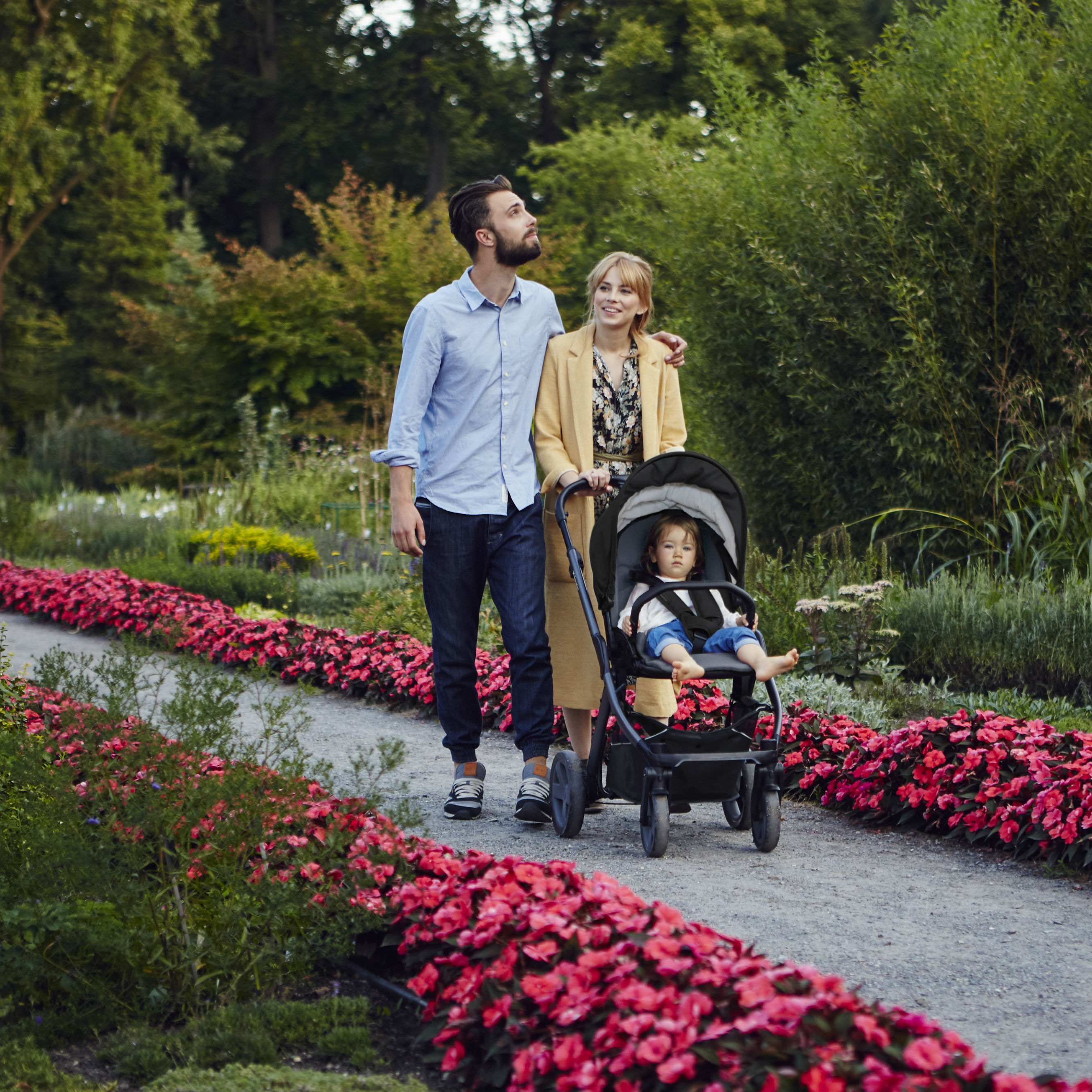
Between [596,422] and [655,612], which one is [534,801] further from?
[596,422]

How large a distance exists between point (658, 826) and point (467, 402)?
1630 millimetres

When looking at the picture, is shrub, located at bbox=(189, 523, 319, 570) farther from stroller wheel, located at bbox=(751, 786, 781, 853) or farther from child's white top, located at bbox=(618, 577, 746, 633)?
stroller wheel, located at bbox=(751, 786, 781, 853)

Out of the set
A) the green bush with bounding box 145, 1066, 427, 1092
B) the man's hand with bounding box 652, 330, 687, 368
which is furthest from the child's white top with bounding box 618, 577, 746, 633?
the green bush with bounding box 145, 1066, 427, 1092

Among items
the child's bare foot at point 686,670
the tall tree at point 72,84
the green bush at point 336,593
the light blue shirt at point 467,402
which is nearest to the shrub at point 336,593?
the green bush at point 336,593

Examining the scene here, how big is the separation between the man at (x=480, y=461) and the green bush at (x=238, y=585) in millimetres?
5674

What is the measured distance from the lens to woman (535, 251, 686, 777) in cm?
436

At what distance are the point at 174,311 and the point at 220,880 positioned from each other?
20877mm

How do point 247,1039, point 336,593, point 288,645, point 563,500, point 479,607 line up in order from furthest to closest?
1. point 336,593
2. point 288,645
3. point 479,607
4. point 563,500
5. point 247,1039

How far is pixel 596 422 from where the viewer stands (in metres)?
4.47

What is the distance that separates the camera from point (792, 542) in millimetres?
10211

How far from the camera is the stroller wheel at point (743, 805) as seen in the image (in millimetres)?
4262

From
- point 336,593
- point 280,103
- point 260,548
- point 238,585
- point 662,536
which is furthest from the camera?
point 280,103

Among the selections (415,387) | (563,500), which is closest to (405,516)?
(415,387)

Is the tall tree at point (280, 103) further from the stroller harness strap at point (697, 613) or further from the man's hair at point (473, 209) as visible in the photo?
the stroller harness strap at point (697, 613)
